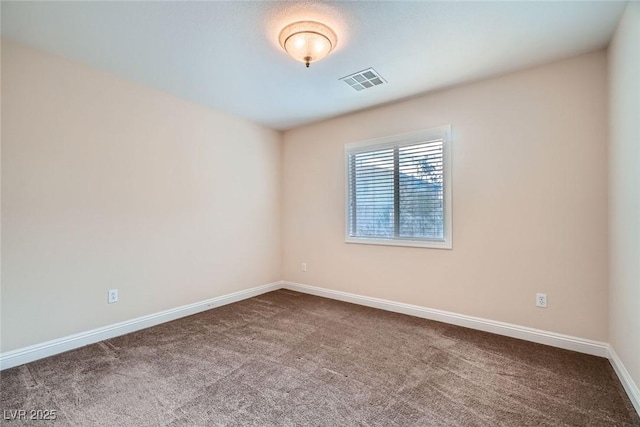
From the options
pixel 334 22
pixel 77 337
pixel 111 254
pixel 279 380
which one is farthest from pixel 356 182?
pixel 77 337


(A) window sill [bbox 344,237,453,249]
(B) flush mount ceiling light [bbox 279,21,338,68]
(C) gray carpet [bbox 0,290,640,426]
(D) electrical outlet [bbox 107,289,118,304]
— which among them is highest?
(B) flush mount ceiling light [bbox 279,21,338,68]

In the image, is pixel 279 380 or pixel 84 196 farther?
pixel 84 196

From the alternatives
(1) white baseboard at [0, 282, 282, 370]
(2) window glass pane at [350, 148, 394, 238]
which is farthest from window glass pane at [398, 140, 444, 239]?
(1) white baseboard at [0, 282, 282, 370]

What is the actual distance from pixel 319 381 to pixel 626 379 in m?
2.00

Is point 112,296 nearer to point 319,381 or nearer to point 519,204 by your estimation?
point 319,381

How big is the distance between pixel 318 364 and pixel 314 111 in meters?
2.91

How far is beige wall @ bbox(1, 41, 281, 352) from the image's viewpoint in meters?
2.27

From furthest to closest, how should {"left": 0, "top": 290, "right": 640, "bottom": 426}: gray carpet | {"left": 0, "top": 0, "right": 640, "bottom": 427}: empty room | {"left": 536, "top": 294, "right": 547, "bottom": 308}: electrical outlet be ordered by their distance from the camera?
{"left": 536, "top": 294, "right": 547, "bottom": 308}: electrical outlet < {"left": 0, "top": 0, "right": 640, "bottom": 427}: empty room < {"left": 0, "top": 290, "right": 640, "bottom": 426}: gray carpet

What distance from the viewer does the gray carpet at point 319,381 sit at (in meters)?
1.66

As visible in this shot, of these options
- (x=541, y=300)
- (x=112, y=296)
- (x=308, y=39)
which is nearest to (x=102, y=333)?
(x=112, y=296)

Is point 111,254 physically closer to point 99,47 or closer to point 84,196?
point 84,196

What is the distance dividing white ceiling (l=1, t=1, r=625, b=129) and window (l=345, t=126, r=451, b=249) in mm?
679

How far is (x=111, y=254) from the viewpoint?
109 inches

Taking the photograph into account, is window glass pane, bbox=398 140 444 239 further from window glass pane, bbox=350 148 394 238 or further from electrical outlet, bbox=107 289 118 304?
electrical outlet, bbox=107 289 118 304
